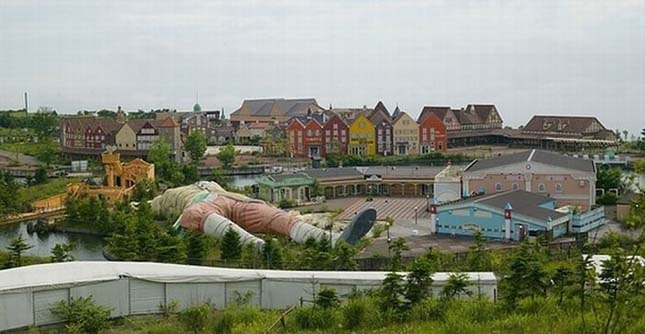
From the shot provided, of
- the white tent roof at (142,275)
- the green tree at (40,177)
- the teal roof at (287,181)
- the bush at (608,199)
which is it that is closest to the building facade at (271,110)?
the green tree at (40,177)

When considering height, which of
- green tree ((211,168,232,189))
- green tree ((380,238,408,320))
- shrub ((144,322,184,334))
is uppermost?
green tree ((211,168,232,189))

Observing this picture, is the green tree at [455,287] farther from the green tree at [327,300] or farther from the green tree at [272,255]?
the green tree at [272,255]

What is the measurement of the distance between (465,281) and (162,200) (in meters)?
9.67

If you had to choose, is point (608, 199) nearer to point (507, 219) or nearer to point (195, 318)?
point (507, 219)

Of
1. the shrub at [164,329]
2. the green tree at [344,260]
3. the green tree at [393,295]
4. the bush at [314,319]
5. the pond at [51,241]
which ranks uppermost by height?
the green tree at [393,295]

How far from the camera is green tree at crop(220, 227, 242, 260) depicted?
31.9ft

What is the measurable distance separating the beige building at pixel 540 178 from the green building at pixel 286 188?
12.5ft

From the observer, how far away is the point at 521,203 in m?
12.1

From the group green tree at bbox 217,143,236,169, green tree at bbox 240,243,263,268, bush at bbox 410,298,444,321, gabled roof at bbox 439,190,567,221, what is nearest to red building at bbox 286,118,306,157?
green tree at bbox 217,143,236,169

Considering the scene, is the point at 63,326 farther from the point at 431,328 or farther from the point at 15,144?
the point at 15,144

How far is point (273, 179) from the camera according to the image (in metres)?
16.7

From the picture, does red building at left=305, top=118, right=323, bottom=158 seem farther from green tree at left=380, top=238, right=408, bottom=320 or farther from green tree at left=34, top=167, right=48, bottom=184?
green tree at left=380, top=238, right=408, bottom=320

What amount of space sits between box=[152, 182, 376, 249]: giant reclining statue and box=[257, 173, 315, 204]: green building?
3026mm

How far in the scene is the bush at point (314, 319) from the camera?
4.87 m
